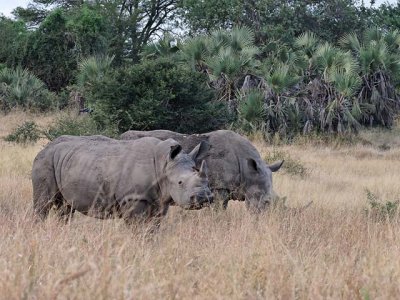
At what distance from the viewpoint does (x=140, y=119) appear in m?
16.1

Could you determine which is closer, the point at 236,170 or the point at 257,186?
the point at 257,186

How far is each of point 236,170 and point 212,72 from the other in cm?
1508

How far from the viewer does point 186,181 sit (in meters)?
6.22

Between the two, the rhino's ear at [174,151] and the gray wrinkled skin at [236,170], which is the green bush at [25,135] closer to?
the gray wrinkled skin at [236,170]

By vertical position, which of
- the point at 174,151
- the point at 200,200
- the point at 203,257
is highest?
the point at 174,151

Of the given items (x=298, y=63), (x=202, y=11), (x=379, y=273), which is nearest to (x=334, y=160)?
(x=298, y=63)

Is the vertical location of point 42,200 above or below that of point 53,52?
above

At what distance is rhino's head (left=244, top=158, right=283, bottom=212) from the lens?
27.8ft

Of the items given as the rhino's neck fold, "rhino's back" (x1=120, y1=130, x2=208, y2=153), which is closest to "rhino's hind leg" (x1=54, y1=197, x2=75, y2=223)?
the rhino's neck fold

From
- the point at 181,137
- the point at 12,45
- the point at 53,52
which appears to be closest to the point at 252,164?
the point at 181,137

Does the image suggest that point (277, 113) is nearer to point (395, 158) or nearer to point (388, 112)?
point (395, 158)

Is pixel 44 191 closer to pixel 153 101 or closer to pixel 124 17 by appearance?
pixel 153 101

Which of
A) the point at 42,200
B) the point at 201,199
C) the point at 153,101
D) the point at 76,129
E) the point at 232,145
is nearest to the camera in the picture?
the point at 201,199

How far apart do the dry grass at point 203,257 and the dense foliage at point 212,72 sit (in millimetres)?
7827
